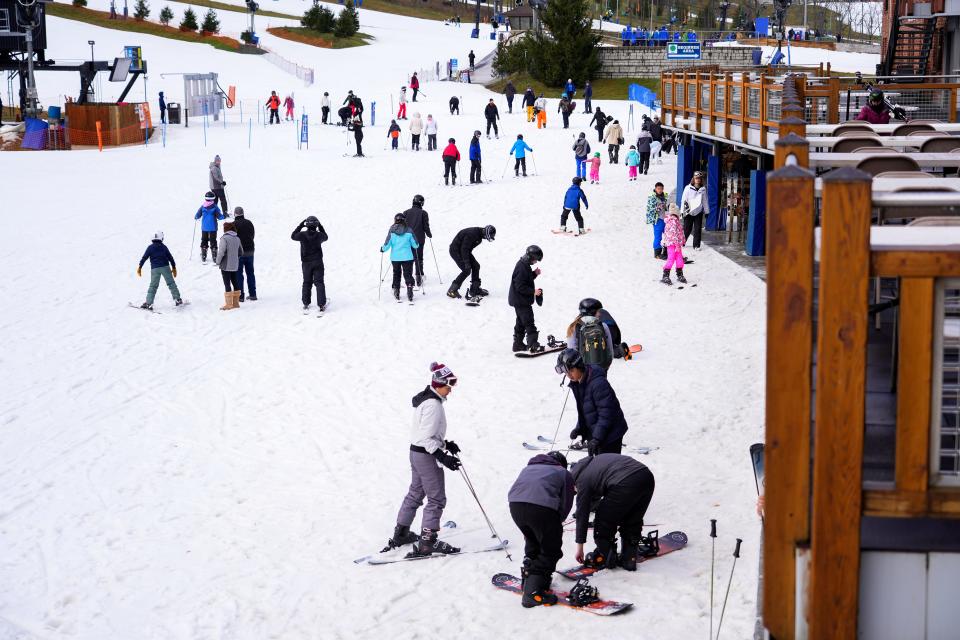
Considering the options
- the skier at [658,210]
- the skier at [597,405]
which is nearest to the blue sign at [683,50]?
the skier at [658,210]

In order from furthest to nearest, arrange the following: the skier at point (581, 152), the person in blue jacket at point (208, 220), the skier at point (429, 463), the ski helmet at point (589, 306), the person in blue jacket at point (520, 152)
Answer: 1. the person in blue jacket at point (520, 152)
2. the skier at point (581, 152)
3. the person in blue jacket at point (208, 220)
4. the ski helmet at point (589, 306)
5. the skier at point (429, 463)

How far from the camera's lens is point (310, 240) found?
60.0ft

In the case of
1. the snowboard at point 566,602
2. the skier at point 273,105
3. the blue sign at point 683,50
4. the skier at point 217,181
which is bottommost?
the snowboard at point 566,602

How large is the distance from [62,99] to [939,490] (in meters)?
59.1

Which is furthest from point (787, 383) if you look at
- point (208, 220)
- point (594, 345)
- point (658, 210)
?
point (208, 220)

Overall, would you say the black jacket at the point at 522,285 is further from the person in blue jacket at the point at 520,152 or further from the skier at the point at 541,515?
the person in blue jacket at the point at 520,152

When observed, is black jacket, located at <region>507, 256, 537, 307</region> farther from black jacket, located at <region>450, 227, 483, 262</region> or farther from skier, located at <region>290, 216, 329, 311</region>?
skier, located at <region>290, 216, 329, 311</region>

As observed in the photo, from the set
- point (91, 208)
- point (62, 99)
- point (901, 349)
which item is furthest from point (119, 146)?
point (901, 349)

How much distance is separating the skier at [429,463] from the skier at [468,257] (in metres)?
8.99

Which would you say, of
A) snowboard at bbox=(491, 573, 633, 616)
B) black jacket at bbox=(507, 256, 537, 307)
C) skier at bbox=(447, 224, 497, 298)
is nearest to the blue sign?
skier at bbox=(447, 224, 497, 298)

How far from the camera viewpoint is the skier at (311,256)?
1814 centimetres

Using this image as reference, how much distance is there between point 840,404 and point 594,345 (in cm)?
A: 736

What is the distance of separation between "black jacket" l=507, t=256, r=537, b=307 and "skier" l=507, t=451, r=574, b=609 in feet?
22.9

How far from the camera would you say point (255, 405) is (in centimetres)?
1475
